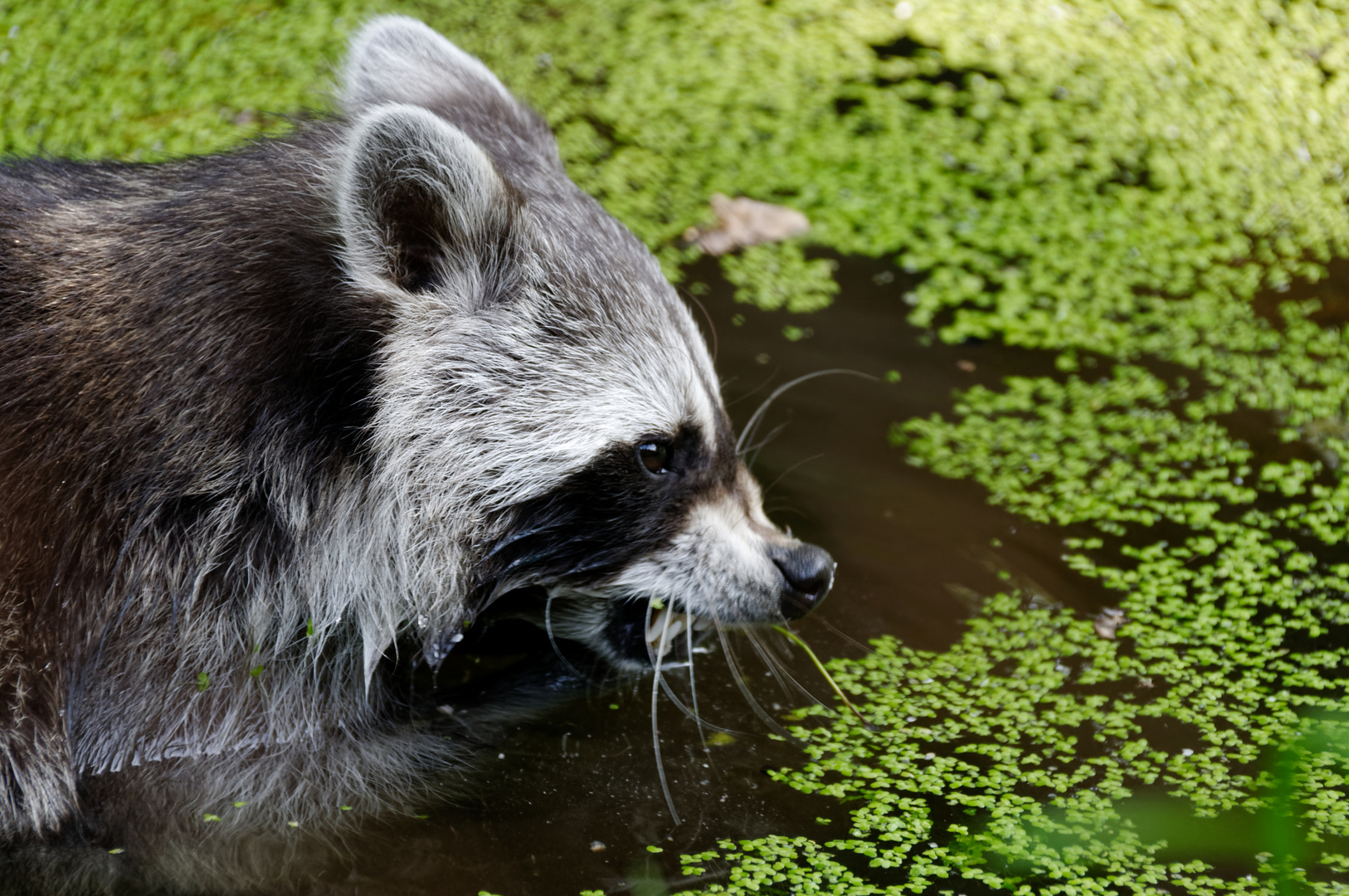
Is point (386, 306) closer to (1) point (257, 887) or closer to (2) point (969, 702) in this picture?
(1) point (257, 887)

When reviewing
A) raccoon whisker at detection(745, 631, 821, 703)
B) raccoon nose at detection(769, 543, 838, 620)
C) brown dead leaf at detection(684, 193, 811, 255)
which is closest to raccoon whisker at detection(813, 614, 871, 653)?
raccoon whisker at detection(745, 631, 821, 703)

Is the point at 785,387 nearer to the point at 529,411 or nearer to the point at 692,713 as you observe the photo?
the point at 692,713

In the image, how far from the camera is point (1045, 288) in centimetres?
525

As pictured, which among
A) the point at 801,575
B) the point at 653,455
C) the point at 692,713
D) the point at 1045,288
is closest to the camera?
the point at 653,455

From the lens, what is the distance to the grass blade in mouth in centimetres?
330

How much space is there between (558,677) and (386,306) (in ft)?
4.04

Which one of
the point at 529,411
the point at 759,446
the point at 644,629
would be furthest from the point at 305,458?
the point at 759,446

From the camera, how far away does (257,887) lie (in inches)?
105

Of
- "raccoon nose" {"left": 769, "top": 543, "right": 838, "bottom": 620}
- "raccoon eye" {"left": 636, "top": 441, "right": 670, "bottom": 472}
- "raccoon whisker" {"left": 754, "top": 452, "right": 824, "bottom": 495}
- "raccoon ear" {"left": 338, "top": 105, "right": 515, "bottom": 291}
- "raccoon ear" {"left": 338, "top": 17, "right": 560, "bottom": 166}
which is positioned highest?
"raccoon ear" {"left": 338, "top": 17, "right": 560, "bottom": 166}

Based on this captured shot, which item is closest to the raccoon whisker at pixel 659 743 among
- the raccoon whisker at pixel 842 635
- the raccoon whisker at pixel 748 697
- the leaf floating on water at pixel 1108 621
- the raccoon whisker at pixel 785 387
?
the raccoon whisker at pixel 748 697

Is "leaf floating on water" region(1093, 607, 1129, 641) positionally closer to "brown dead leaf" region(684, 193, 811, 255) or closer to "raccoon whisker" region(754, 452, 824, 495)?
"raccoon whisker" region(754, 452, 824, 495)

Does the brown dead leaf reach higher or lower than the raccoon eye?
higher

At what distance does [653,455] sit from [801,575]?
514 millimetres

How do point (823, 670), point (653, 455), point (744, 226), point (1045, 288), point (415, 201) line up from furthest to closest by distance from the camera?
1. point (744, 226)
2. point (1045, 288)
3. point (823, 670)
4. point (653, 455)
5. point (415, 201)
